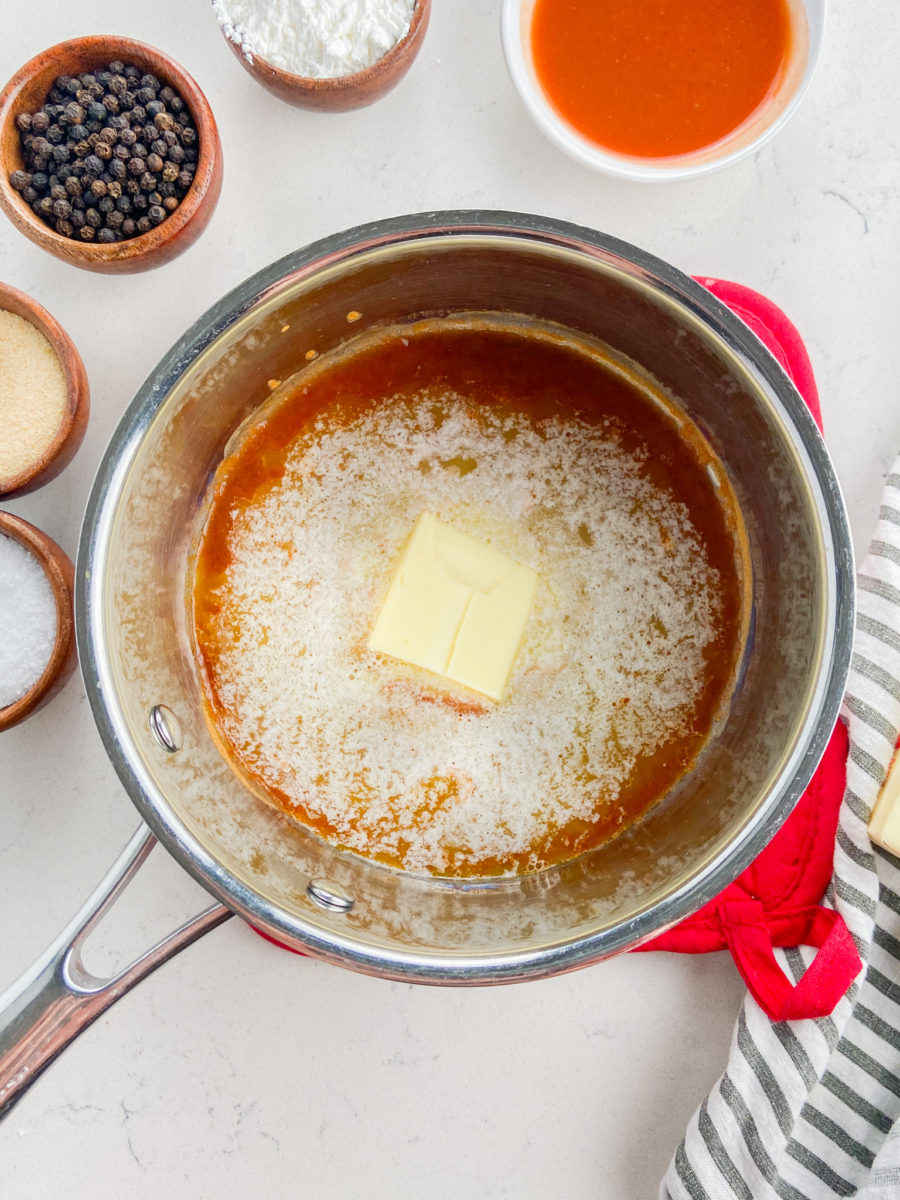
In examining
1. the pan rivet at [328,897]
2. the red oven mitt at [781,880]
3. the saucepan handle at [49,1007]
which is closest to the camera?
the saucepan handle at [49,1007]

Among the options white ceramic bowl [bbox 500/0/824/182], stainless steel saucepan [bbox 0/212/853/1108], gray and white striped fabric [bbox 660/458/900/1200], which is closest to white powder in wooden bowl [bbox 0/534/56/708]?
stainless steel saucepan [bbox 0/212/853/1108]

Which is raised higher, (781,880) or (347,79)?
(347,79)

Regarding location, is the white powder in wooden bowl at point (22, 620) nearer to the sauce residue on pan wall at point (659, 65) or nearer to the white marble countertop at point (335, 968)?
the white marble countertop at point (335, 968)

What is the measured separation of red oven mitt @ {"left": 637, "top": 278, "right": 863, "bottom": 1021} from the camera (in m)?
0.93

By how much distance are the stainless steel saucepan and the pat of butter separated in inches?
7.9

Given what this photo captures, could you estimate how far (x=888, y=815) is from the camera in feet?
2.93

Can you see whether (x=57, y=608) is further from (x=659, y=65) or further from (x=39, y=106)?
(x=659, y=65)

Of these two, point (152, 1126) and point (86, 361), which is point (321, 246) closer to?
point (86, 361)

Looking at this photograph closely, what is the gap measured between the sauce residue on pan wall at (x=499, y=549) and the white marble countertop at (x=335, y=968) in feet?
0.58

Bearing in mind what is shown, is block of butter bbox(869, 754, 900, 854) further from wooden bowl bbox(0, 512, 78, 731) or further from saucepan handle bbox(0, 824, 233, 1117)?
wooden bowl bbox(0, 512, 78, 731)

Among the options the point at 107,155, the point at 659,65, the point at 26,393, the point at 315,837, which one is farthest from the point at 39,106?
the point at 315,837

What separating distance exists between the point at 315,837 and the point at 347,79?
72 cm

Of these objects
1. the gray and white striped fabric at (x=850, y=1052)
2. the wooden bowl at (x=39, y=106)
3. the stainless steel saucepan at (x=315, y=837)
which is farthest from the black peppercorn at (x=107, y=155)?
the gray and white striped fabric at (x=850, y=1052)

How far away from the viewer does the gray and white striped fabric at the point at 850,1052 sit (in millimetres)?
914
